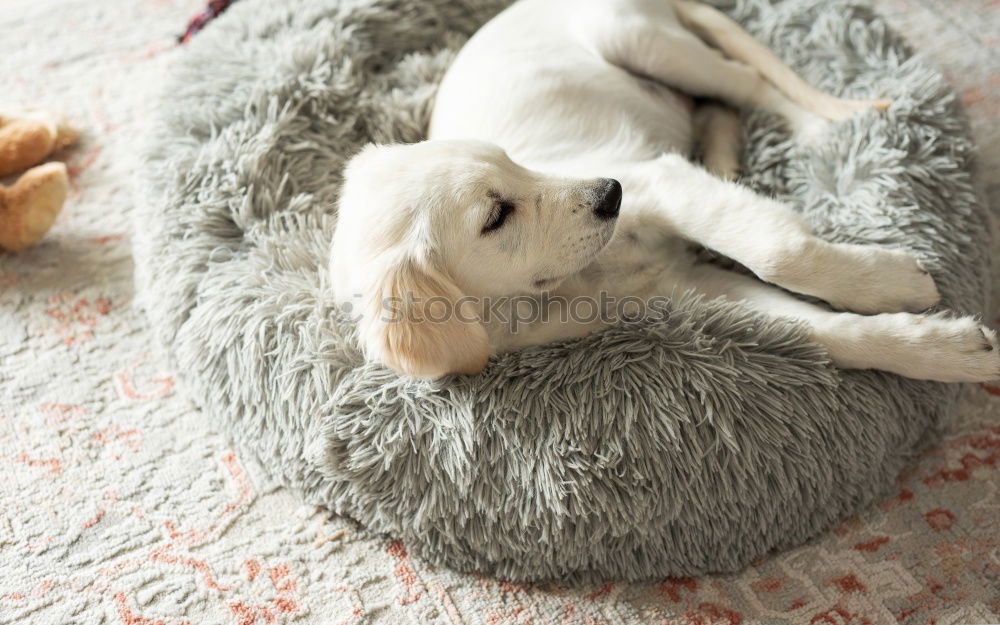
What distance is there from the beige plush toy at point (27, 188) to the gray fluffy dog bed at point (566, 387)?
1.24ft

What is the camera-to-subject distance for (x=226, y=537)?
174 cm

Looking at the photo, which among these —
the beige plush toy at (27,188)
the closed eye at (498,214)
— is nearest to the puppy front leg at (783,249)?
the closed eye at (498,214)

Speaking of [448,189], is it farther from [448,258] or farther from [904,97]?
[904,97]

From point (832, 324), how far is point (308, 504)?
1.05m

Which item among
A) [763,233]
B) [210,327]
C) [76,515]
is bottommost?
[76,515]

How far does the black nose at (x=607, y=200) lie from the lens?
160 centimetres

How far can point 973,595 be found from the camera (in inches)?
58.6

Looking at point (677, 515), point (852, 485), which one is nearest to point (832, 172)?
point (852, 485)

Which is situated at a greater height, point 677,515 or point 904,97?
point 904,97

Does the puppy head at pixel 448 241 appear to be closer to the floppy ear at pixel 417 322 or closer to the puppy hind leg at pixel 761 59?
the floppy ear at pixel 417 322

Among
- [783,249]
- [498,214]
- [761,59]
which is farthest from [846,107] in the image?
[498,214]

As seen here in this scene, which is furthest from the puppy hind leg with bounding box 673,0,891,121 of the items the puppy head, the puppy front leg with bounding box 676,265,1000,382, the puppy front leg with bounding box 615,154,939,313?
the puppy head

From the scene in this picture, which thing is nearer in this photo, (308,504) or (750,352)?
(750,352)

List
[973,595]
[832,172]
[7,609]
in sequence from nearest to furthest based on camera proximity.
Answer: [973,595] → [7,609] → [832,172]
